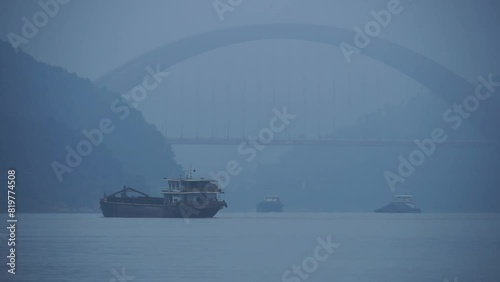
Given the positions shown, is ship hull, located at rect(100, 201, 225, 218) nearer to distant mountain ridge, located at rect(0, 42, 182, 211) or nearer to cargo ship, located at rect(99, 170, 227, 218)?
cargo ship, located at rect(99, 170, 227, 218)

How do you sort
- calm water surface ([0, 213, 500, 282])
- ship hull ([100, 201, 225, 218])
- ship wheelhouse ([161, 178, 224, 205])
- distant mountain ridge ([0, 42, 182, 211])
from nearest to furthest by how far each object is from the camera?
calm water surface ([0, 213, 500, 282])
ship wheelhouse ([161, 178, 224, 205])
ship hull ([100, 201, 225, 218])
distant mountain ridge ([0, 42, 182, 211])

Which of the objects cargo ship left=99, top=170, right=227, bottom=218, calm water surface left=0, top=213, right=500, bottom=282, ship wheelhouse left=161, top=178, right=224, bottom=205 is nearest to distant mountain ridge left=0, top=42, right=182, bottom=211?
cargo ship left=99, top=170, right=227, bottom=218

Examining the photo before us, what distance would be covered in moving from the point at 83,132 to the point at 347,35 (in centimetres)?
3012

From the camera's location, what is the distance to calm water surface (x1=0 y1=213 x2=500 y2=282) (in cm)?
3042

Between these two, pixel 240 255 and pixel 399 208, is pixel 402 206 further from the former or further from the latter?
pixel 240 255

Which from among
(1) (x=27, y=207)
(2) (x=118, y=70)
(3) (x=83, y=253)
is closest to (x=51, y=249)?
(3) (x=83, y=253)

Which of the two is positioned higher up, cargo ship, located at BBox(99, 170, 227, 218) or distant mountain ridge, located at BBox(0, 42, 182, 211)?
distant mountain ridge, located at BBox(0, 42, 182, 211)

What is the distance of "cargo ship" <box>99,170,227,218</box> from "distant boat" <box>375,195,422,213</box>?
4204 centimetres

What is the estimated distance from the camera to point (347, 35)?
114562mm

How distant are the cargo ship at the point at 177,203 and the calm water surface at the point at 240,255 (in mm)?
13885

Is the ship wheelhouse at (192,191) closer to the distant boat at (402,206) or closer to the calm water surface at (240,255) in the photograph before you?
the calm water surface at (240,255)

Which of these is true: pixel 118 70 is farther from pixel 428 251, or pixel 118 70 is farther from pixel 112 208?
pixel 428 251

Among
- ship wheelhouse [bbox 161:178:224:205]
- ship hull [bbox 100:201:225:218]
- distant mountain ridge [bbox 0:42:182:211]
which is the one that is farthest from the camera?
distant mountain ridge [bbox 0:42:182:211]

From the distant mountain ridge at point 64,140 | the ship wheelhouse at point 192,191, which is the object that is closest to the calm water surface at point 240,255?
the ship wheelhouse at point 192,191
